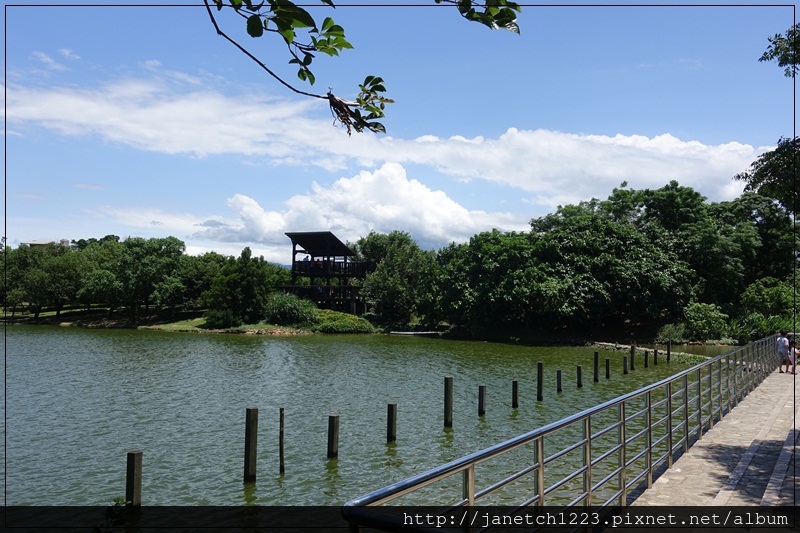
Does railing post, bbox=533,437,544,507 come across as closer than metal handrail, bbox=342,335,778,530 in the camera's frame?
No

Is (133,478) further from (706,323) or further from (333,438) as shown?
(706,323)

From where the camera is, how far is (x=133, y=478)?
10344 millimetres

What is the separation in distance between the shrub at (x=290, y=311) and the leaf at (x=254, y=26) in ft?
177

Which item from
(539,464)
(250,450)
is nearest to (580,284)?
(250,450)

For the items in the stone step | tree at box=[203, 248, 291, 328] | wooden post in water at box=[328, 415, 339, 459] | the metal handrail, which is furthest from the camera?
tree at box=[203, 248, 291, 328]

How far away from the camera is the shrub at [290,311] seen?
56656 millimetres

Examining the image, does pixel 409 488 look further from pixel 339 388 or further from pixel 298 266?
pixel 298 266

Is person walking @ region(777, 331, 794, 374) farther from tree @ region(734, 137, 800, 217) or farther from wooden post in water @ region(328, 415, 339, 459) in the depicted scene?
wooden post in water @ region(328, 415, 339, 459)

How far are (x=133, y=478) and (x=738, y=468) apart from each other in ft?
31.5

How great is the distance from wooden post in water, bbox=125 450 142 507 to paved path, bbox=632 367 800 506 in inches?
312

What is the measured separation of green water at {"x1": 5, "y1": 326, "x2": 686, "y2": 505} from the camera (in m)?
12.4

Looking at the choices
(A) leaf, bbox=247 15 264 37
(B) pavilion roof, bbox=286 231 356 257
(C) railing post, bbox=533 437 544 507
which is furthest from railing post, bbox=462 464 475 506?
(B) pavilion roof, bbox=286 231 356 257

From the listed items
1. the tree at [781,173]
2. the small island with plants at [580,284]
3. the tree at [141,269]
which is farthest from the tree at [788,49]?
the tree at [141,269]

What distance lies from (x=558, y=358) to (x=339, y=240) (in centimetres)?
3067
